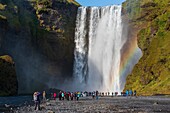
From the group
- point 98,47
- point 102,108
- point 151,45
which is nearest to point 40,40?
point 98,47

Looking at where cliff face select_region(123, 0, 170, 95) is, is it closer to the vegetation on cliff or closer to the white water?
the white water

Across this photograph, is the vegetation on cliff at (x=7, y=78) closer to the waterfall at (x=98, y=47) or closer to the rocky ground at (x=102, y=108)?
the waterfall at (x=98, y=47)

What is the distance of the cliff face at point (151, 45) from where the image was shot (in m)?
90.8

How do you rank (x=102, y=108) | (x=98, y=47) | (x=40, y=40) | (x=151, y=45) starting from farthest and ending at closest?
(x=40, y=40) < (x=98, y=47) < (x=151, y=45) < (x=102, y=108)

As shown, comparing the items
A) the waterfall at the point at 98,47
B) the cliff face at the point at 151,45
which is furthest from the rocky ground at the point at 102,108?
the waterfall at the point at 98,47

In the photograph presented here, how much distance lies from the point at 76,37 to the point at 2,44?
3354 cm

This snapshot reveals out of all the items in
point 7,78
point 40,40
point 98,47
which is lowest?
point 7,78

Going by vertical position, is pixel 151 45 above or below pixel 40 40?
below

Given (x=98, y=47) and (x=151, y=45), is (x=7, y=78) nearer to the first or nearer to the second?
(x=151, y=45)

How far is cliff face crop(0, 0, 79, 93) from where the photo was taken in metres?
117

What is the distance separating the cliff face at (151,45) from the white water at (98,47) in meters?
7.31

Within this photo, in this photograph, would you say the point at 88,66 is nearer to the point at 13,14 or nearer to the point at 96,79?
the point at 96,79

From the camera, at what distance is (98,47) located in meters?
126

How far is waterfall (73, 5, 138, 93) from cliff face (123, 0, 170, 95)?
710 centimetres
